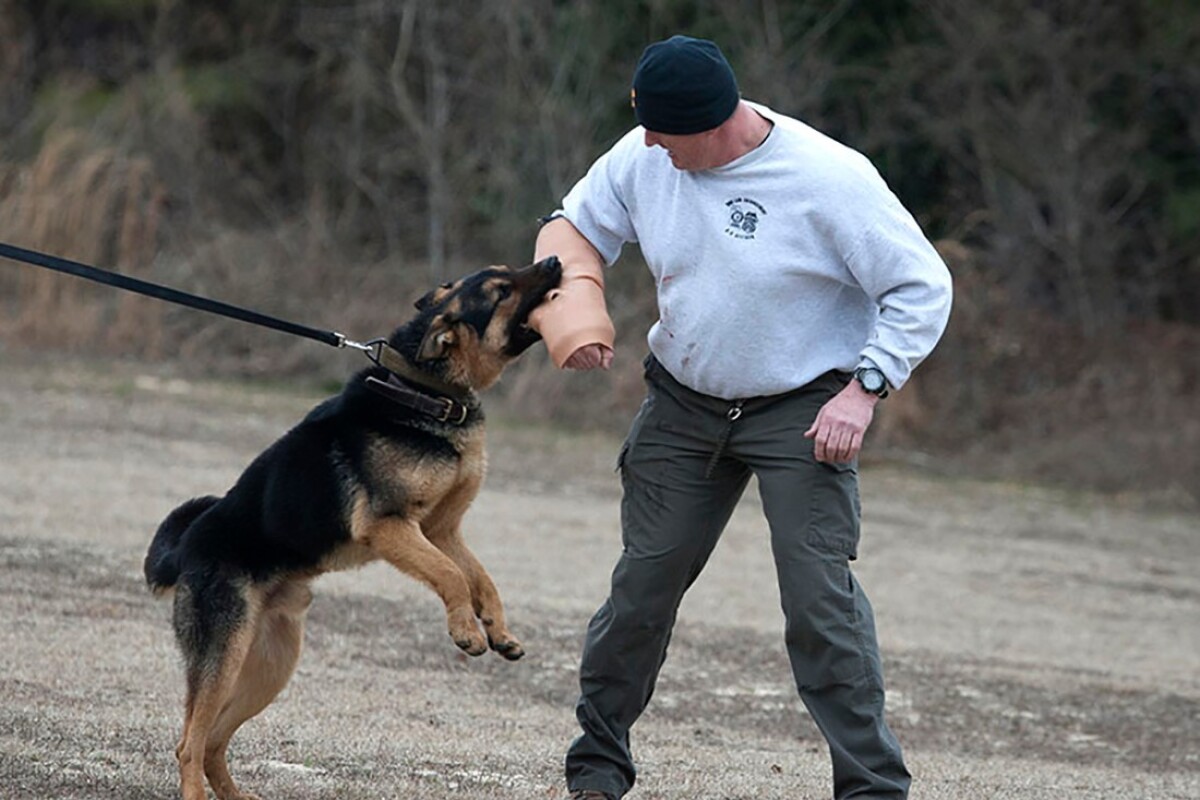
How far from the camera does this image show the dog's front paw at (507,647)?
19.1 ft

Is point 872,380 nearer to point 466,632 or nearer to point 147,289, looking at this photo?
point 466,632

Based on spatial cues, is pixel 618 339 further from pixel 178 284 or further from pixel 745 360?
pixel 745 360

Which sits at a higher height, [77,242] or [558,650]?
[558,650]

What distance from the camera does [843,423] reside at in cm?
532

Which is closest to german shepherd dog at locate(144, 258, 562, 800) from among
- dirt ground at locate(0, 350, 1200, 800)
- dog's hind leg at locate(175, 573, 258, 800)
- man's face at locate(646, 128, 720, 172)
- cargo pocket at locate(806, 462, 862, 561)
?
dog's hind leg at locate(175, 573, 258, 800)

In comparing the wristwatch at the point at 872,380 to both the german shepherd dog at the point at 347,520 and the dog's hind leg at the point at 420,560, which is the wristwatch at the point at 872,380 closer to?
the german shepherd dog at the point at 347,520

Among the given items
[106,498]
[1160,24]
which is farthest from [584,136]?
[106,498]

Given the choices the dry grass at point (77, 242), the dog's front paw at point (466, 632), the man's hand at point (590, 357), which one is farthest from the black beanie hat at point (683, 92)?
the dry grass at point (77, 242)

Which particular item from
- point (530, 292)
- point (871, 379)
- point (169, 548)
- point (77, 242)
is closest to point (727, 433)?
point (871, 379)

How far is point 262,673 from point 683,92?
224 centimetres

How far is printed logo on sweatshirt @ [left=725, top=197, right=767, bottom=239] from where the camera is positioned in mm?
5426

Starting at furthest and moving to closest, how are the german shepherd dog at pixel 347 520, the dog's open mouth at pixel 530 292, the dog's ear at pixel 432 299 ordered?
the dog's ear at pixel 432 299 → the dog's open mouth at pixel 530 292 → the german shepherd dog at pixel 347 520

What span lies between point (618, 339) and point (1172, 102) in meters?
8.10

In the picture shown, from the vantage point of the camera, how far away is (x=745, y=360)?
18.1 feet
